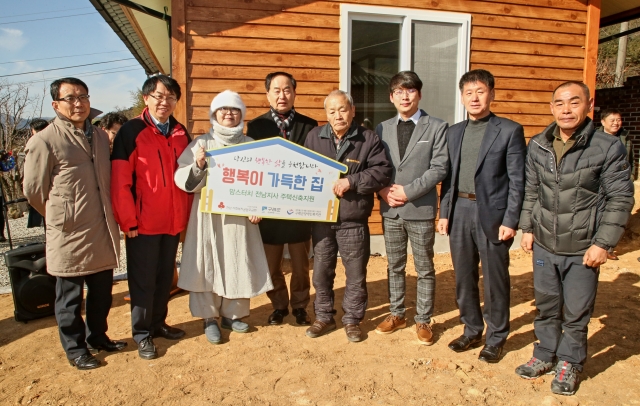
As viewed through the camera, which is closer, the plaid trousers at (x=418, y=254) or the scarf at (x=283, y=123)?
the plaid trousers at (x=418, y=254)

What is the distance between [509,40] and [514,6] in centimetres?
46

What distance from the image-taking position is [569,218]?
288cm

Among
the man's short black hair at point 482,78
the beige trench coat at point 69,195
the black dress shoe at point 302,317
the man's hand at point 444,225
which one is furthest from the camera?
the black dress shoe at point 302,317

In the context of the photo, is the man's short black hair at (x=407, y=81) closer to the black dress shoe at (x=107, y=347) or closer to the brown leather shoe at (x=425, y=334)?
the brown leather shoe at (x=425, y=334)

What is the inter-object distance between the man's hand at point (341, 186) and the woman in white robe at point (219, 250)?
0.66 meters

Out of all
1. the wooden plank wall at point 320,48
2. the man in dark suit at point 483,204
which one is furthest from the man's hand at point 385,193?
the wooden plank wall at point 320,48

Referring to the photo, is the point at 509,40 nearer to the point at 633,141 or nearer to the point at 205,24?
the point at 205,24

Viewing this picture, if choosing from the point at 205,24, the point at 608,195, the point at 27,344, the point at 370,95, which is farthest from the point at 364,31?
the point at 27,344

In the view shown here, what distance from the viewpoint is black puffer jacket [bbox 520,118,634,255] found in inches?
108

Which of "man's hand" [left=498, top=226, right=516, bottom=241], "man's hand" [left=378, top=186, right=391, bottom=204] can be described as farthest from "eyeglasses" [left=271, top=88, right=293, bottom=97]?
"man's hand" [left=498, top=226, right=516, bottom=241]

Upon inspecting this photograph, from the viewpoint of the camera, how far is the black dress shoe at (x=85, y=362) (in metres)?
3.22

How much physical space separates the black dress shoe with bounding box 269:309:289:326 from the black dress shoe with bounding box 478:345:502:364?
5.40 feet

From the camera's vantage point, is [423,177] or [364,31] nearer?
[423,177]

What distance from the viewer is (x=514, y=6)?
6375mm
